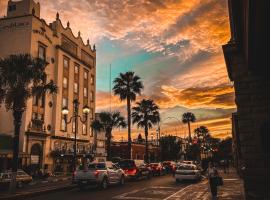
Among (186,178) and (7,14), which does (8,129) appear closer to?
(7,14)

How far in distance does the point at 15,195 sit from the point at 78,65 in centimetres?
4532

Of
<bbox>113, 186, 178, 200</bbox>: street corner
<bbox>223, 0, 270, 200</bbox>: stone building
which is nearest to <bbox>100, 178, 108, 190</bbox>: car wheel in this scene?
<bbox>113, 186, 178, 200</bbox>: street corner

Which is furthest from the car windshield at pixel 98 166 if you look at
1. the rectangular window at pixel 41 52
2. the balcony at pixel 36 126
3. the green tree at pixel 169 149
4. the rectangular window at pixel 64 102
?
the green tree at pixel 169 149

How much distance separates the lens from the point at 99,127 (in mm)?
57750

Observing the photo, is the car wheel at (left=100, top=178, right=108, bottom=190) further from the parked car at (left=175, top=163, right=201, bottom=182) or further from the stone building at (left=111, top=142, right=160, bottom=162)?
the stone building at (left=111, top=142, right=160, bottom=162)

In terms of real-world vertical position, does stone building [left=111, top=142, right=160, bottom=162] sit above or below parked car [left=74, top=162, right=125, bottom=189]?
above

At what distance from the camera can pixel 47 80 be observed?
164ft

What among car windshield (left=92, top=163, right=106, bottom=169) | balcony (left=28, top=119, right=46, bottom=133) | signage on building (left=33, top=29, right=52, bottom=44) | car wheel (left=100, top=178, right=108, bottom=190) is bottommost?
car wheel (left=100, top=178, right=108, bottom=190)

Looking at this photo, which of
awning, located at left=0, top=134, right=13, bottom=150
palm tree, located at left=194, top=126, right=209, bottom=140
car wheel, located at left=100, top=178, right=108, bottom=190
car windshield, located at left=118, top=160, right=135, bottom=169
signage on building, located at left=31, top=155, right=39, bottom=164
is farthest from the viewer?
palm tree, located at left=194, top=126, right=209, bottom=140

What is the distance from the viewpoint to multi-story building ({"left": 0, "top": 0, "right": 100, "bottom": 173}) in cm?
4550

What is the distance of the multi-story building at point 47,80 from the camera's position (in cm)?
4550

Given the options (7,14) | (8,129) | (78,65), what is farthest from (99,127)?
(7,14)

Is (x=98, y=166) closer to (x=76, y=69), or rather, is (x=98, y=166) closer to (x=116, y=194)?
(x=116, y=194)

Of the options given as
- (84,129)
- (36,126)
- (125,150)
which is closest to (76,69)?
(84,129)
